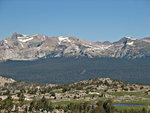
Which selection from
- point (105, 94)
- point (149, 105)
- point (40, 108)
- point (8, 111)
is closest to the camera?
point (8, 111)

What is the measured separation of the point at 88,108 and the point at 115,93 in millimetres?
66077

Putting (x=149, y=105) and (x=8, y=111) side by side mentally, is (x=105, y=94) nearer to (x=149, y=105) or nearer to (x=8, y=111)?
(x=149, y=105)

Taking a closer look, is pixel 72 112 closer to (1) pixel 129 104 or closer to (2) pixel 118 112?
(2) pixel 118 112

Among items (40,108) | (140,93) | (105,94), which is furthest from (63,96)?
(40,108)

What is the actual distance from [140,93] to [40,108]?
7731 centimetres

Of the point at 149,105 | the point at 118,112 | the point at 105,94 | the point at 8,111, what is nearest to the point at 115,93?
the point at 105,94

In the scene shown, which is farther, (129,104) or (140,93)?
(140,93)

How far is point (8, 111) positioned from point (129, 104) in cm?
5930

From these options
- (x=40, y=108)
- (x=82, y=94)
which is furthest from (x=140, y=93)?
(x=40, y=108)

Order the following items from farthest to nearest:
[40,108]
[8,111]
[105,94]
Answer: [105,94] → [40,108] → [8,111]

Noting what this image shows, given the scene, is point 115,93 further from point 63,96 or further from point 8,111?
point 8,111

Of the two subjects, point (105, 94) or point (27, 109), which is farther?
point (105, 94)

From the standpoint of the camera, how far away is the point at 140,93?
195375 millimetres

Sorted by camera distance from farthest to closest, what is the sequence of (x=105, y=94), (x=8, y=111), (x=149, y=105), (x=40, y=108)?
(x=105, y=94) → (x=149, y=105) → (x=40, y=108) → (x=8, y=111)
